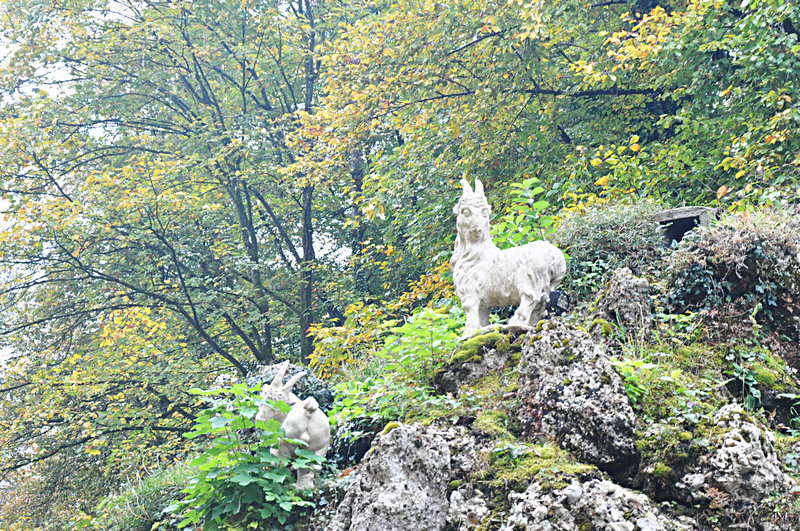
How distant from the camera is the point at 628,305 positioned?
717 centimetres

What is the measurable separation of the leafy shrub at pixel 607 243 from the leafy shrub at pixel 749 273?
2.95 feet

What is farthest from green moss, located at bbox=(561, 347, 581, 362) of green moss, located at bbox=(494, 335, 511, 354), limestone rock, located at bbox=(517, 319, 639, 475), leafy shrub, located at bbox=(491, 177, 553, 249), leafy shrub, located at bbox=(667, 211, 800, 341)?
leafy shrub, located at bbox=(491, 177, 553, 249)

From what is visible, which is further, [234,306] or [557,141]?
[234,306]

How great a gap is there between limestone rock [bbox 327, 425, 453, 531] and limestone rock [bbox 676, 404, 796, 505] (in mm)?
1703

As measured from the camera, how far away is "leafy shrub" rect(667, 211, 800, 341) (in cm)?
754

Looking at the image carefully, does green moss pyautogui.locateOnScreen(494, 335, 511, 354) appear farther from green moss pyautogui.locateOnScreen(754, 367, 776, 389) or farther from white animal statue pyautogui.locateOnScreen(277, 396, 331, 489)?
green moss pyautogui.locateOnScreen(754, 367, 776, 389)

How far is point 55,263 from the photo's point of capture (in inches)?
635

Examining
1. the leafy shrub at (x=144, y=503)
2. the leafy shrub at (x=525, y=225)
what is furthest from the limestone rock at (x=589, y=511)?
the leafy shrub at (x=144, y=503)

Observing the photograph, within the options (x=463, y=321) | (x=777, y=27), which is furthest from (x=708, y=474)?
(x=777, y=27)

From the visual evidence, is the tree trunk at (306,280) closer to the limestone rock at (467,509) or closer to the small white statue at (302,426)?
the small white statue at (302,426)

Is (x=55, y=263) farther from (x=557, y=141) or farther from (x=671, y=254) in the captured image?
(x=671, y=254)

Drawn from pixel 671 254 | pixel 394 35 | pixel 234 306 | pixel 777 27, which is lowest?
pixel 234 306

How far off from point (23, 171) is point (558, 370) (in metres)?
15.2

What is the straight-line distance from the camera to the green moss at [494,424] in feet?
19.0
